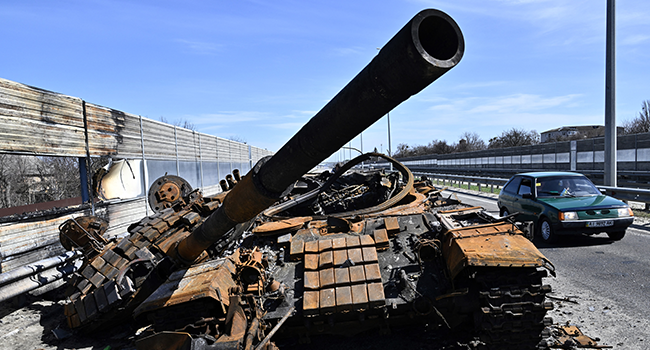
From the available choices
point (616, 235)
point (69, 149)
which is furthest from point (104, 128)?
point (616, 235)

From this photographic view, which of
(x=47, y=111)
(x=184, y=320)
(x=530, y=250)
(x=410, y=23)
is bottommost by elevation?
(x=184, y=320)

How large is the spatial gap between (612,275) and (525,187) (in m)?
4.27

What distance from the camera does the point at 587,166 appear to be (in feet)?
67.7

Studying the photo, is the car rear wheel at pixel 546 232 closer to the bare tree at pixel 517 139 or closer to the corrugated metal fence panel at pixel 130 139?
the corrugated metal fence panel at pixel 130 139

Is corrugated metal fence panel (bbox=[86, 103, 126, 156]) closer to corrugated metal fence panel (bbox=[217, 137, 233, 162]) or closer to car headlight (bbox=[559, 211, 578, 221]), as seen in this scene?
corrugated metal fence panel (bbox=[217, 137, 233, 162])

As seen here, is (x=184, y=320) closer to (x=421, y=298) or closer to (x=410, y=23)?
(x=421, y=298)

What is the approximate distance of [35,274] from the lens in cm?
644

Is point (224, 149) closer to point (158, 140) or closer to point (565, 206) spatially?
point (158, 140)

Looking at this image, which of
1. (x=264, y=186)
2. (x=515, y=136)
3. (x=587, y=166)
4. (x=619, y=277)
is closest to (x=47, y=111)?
(x=264, y=186)

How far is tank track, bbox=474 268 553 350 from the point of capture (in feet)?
12.3

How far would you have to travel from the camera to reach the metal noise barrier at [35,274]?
19.3ft

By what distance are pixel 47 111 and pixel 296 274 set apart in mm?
6517

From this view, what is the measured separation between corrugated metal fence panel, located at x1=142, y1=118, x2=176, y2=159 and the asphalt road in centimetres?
1102

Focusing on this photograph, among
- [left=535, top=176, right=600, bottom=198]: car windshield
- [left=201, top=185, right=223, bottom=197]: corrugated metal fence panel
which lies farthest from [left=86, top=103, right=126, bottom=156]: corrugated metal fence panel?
[left=535, top=176, right=600, bottom=198]: car windshield
